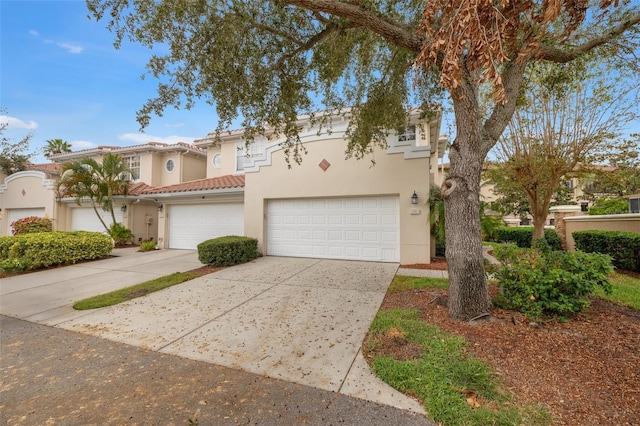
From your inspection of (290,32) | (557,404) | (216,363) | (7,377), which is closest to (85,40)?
(290,32)

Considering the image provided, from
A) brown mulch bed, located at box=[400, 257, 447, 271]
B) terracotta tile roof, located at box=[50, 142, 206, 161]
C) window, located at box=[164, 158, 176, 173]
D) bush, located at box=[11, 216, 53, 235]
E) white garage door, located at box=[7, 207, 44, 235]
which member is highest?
terracotta tile roof, located at box=[50, 142, 206, 161]

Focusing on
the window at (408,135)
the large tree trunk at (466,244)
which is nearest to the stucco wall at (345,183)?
the window at (408,135)

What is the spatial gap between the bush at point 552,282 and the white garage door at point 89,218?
1690cm

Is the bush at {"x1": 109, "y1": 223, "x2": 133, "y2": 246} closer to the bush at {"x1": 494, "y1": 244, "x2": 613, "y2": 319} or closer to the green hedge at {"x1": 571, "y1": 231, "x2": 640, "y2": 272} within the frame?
the bush at {"x1": 494, "y1": 244, "x2": 613, "y2": 319}

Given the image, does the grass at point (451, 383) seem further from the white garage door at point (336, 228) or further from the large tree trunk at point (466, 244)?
the white garage door at point (336, 228)

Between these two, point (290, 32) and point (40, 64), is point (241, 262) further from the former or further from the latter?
point (40, 64)

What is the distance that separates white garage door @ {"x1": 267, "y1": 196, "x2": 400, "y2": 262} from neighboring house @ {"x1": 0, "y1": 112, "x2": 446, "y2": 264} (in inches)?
1.3

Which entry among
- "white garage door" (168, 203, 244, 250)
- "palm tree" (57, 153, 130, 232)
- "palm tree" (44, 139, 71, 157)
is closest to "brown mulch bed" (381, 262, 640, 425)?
"white garage door" (168, 203, 244, 250)

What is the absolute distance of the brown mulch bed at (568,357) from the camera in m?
2.31

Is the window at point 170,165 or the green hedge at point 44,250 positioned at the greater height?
the window at point 170,165

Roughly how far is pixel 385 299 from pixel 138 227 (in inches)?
574

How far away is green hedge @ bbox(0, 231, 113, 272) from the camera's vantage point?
27.5ft

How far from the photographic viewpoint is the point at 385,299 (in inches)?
206

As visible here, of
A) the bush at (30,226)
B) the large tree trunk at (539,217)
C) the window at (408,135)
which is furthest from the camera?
the bush at (30,226)
